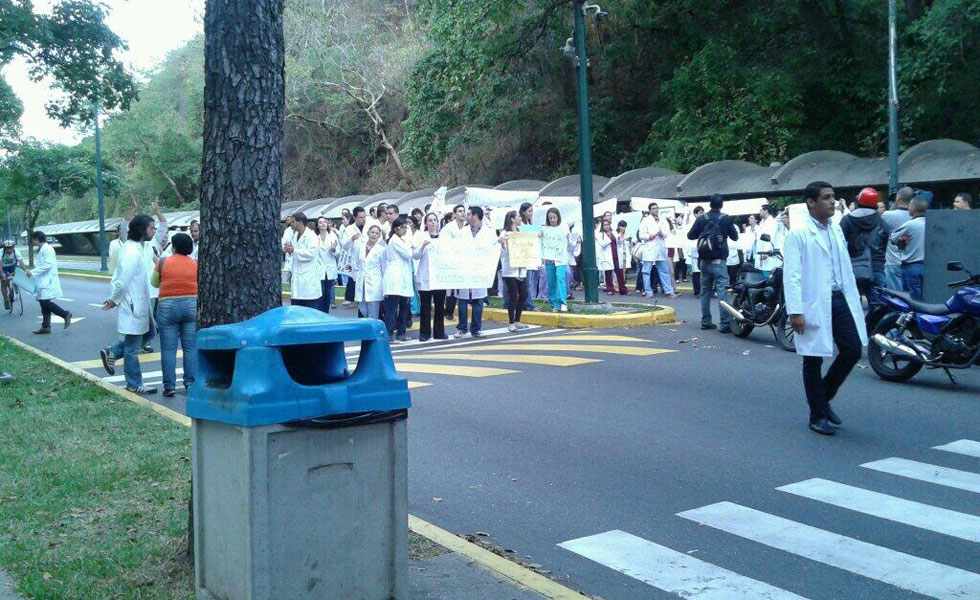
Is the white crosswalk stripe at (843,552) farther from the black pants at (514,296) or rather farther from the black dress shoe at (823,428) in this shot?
the black pants at (514,296)

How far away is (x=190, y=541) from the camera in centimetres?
493

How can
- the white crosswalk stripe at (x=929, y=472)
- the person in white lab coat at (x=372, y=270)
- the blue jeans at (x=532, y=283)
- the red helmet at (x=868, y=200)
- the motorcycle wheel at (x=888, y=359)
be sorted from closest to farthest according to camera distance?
the white crosswalk stripe at (x=929, y=472), the motorcycle wheel at (x=888, y=359), the red helmet at (x=868, y=200), the person in white lab coat at (x=372, y=270), the blue jeans at (x=532, y=283)

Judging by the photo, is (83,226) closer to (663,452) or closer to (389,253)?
(389,253)

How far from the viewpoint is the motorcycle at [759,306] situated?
12.8 meters

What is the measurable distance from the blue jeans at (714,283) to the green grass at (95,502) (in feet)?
27.2

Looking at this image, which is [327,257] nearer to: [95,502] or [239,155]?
[95,502]

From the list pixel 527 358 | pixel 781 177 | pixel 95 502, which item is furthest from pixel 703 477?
pixel 781 177

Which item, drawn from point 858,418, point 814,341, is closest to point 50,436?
point 814,341

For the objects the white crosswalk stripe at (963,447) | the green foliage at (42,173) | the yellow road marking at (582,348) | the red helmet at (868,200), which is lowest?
the white crosswalk stripe at (963,447)

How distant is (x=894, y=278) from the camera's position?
1303cm

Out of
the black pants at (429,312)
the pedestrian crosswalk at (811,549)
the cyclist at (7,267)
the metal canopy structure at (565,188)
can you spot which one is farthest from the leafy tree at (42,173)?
the pedestrian crosswalk at (811,549)

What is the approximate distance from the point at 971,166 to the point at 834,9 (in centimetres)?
1401

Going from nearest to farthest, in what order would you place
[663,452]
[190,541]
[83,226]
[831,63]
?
[190,541] → [663,452] → [831,63] → [83,226]

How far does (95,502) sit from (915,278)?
10476mm
